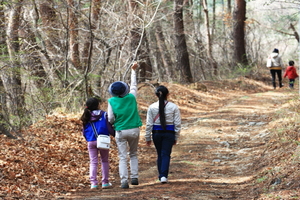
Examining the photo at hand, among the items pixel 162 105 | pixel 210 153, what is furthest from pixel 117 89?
pixel 210 153

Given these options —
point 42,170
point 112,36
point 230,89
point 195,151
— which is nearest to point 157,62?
point 230,89

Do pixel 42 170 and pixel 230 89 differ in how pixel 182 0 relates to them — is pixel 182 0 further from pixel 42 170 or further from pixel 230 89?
pixel 42 170

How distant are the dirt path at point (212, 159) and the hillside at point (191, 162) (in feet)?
0.05

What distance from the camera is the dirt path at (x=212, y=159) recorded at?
6.20 metres

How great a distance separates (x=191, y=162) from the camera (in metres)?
8.69

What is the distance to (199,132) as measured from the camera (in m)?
11.6

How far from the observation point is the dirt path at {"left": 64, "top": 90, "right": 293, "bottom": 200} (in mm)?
6195

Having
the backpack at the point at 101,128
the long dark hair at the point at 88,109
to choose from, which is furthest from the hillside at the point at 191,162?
the long dark hair at the point at 88,109

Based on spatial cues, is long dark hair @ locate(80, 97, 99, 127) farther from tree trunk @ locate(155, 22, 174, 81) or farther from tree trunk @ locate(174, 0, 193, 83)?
tree trunk @ locate(155, 22, 174, 81)

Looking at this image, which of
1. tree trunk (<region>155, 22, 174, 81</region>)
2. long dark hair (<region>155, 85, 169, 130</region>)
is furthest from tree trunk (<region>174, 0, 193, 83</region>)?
long dark hair (<region>155, 85, 169, 130</region>)

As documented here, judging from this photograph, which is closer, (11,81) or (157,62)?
(11,81)

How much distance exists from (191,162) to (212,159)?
1.79ft

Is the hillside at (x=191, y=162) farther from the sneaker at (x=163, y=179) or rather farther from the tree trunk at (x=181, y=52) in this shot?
the tree trunk at (x=181, y=52)

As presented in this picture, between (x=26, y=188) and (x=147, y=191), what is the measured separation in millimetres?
1968
